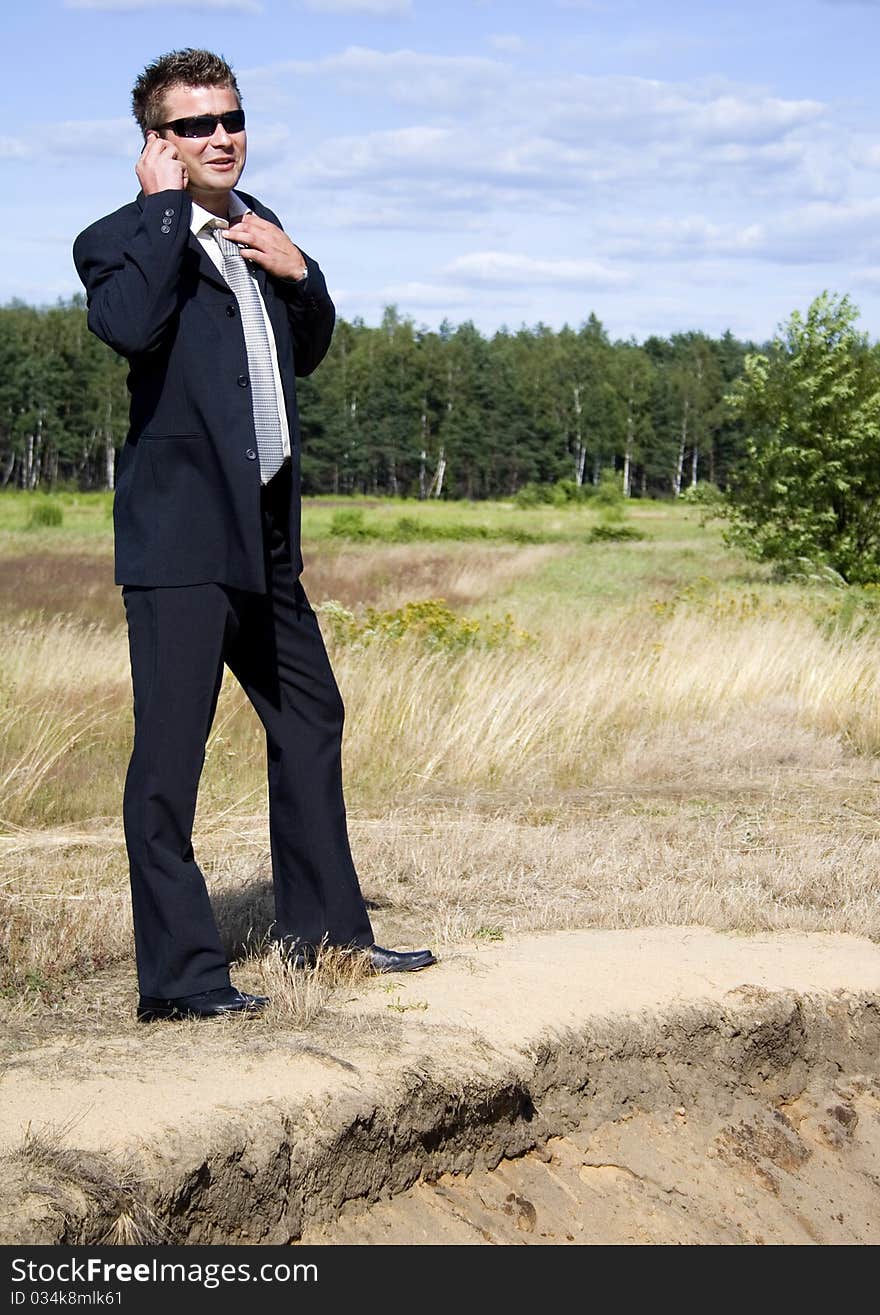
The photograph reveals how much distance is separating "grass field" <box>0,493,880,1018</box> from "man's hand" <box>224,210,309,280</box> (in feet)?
6.81

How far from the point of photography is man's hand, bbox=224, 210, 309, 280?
411cm

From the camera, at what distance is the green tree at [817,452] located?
2394cm

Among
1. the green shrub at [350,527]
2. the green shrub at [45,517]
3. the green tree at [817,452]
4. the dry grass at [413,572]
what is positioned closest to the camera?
the dry grass at [413,572]

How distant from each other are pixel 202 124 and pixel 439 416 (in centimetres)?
9251

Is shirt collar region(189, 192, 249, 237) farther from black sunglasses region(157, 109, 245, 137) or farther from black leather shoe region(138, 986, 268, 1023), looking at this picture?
black leather shoe region(138, 986, 268, 1023)

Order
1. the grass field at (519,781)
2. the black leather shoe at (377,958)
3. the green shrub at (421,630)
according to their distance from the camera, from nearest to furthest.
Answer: the black leather shoe at (377,958)
the grass field at (519,781)
the green shrub at (421,630)

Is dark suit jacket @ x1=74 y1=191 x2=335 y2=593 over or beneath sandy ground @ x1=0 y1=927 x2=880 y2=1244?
over

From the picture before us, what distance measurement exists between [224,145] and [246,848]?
11.2 feet

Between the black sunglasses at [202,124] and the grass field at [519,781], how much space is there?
242cm

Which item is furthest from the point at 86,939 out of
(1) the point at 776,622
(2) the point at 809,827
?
(1) the point at 776,622

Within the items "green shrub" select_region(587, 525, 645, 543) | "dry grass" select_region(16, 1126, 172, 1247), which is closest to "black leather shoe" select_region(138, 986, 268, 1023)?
"dry grass" select_region(16, 1126, 172, 1247)

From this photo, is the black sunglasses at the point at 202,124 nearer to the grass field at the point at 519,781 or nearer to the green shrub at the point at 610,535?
the grass field at the point at 519,781

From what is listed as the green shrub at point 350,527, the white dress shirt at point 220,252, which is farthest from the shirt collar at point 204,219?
the green shrub at point 350,527
